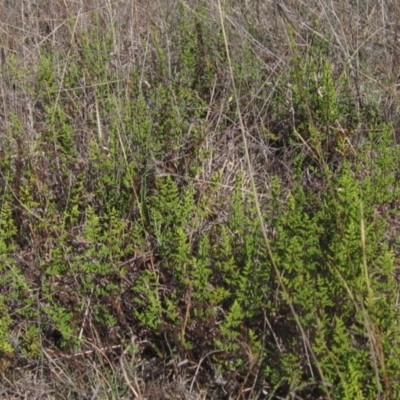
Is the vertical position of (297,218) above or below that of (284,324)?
above

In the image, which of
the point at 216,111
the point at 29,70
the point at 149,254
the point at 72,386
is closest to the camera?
the point at 72,386

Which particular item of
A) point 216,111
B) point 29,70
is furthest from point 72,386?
point 29,70

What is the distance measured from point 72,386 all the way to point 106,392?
10 cm

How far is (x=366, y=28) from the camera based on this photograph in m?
3.10

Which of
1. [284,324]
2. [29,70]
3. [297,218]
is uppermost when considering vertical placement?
[29,70]

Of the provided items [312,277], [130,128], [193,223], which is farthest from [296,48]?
[312,277]

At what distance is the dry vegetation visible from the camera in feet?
6.66

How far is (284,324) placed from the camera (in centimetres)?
211

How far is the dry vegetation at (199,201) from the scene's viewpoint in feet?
6.66

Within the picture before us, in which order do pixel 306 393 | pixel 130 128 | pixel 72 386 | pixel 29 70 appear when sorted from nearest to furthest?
pixel 306 393 → pixel 72 386 → pixel 130 128 → pixel 29 70

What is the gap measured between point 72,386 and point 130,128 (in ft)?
2.95

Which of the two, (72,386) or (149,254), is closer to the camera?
(72,386)

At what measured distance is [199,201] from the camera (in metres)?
2.52

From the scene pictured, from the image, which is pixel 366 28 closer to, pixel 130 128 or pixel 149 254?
pixel 130 128
